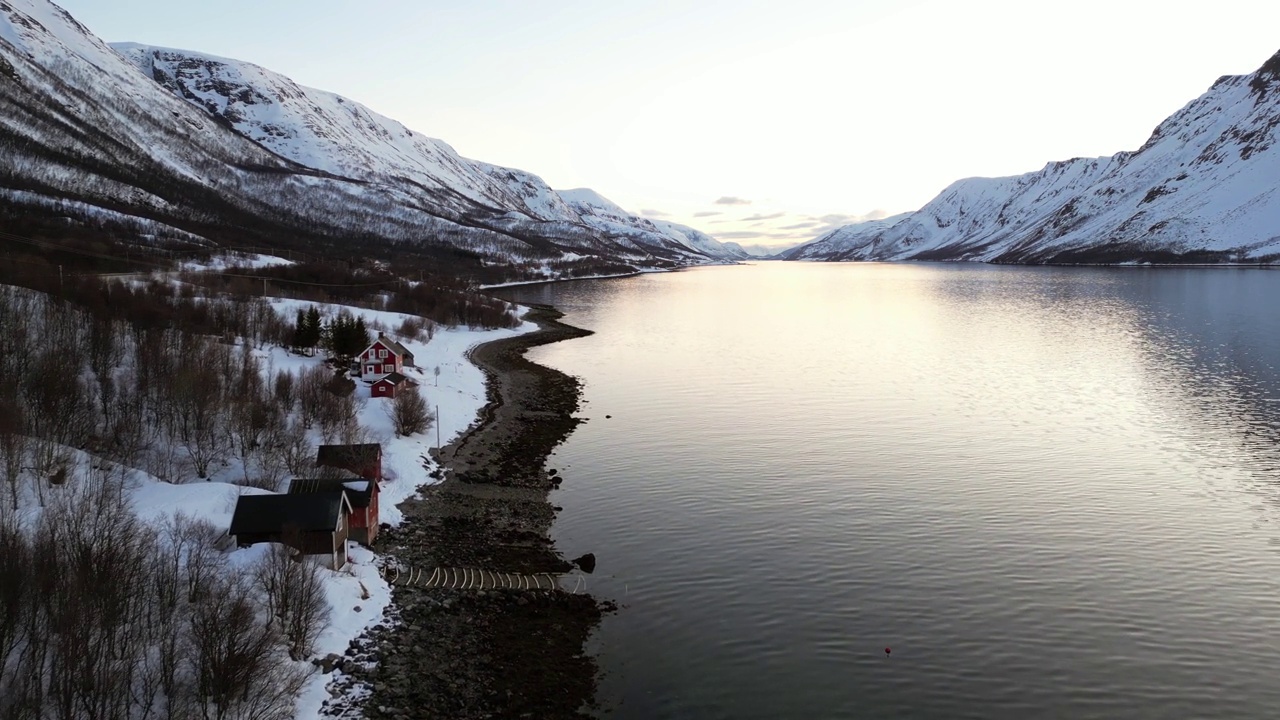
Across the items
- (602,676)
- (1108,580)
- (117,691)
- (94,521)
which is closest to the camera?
(117,691)

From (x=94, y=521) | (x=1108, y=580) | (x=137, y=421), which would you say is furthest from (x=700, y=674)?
(x=137, y=421)

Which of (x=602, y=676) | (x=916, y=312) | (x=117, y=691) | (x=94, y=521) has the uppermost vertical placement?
(x=916, y=312)

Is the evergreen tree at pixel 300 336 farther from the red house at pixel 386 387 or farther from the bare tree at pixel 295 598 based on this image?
the bare tree at pixel 295 598

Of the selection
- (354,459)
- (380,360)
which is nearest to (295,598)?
(354,459)

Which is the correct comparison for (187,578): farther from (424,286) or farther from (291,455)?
(424,286)

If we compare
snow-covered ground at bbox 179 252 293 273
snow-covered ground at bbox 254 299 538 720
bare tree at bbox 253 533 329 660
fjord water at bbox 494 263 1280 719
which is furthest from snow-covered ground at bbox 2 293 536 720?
snow-covered ground at bbox 179 252 293 273

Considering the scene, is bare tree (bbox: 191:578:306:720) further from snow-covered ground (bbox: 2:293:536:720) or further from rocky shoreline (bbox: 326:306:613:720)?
rocky shoreline (bbox: 326:306:613:720)

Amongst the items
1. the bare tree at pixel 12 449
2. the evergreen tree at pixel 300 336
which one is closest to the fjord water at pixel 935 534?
the bare tree at pixel 12 449

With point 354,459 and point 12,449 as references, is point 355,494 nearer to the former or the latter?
point 354,459
